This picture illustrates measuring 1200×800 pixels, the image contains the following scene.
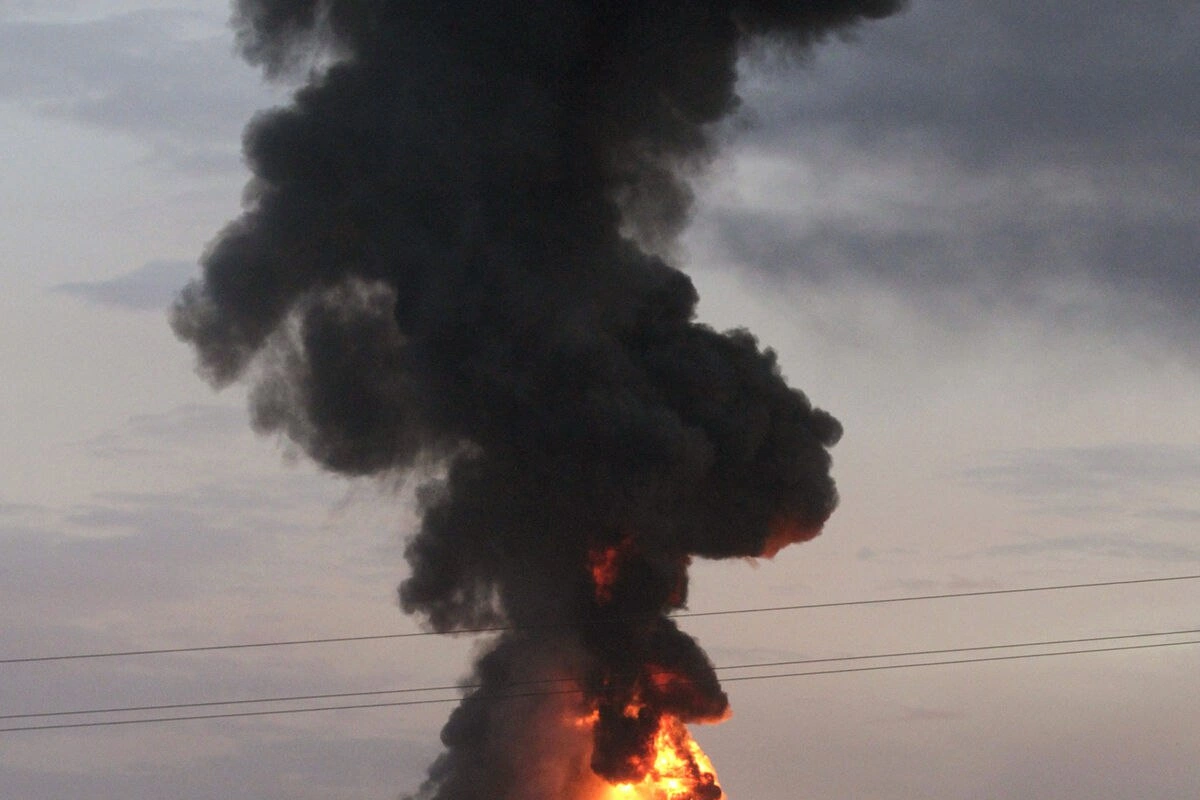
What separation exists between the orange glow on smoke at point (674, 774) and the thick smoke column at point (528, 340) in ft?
1.98

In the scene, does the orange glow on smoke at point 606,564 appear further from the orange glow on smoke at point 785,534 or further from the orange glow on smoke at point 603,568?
the orange glow on smoke at point 785,534

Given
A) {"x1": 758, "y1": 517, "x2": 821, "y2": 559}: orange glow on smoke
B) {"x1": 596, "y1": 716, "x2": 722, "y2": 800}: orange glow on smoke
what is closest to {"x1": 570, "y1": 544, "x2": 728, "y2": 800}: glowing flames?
{"x1": 596, "y1": 716, "x2": 722, "y2": 800}: orange glow on smoke

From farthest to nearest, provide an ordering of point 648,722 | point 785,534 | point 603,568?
1. point 785,534
2. point 603,568
3. point 648,722

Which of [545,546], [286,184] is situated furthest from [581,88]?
[545,546]

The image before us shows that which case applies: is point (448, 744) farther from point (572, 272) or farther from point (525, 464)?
point (572, 272)

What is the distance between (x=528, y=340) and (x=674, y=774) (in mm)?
17501

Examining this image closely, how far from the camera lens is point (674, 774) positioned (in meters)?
93.2

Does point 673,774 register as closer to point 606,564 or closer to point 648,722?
point 648,722

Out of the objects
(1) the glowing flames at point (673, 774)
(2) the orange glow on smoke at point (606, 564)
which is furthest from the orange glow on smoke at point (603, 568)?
(1) the glowing flames at point (673, 774)

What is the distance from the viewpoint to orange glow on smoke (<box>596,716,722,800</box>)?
92.9 meters

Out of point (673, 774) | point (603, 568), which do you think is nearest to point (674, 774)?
point (673, 774)

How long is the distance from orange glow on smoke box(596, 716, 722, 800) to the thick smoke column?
0.60 meters

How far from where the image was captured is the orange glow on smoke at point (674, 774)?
92938mm

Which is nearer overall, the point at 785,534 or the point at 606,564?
the point at 606,564
